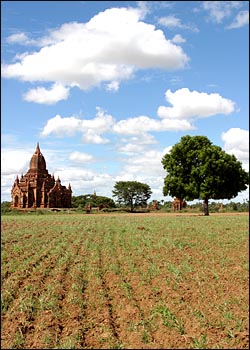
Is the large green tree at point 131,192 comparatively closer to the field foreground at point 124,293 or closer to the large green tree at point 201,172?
the large green tree at point 201,172

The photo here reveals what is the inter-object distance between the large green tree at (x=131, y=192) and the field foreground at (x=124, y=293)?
6210 centimetres

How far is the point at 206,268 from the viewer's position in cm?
1271

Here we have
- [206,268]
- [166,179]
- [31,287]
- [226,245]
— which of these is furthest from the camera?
[166,179]

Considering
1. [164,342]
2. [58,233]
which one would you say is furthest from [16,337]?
[58,233]

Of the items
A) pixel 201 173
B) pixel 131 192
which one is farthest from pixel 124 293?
pixel 131 192

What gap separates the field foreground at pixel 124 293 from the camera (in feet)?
26.9

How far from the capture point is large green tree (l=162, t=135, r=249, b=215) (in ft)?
133

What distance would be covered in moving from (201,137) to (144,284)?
34.3 meters

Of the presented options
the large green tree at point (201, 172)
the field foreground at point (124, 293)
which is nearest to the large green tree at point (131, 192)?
the large green tree at point (201, 172)

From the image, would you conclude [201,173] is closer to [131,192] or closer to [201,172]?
[201,172]

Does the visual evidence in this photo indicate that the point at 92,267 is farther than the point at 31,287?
Yes

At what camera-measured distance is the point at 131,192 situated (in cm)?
8050

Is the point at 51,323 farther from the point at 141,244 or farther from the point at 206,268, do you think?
the point at 141,244

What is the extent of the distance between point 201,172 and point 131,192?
40.7 metres
